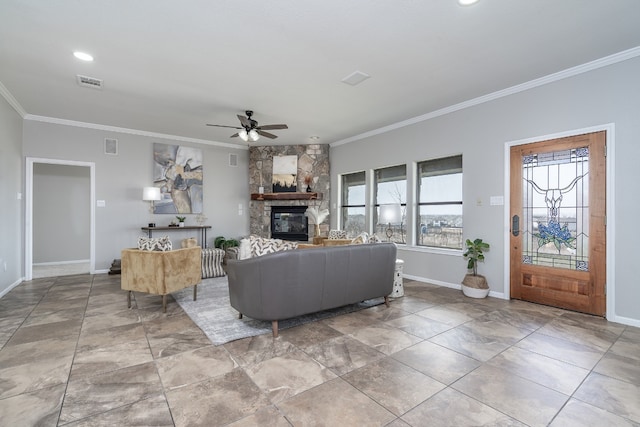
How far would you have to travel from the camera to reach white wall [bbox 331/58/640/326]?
10.3ft

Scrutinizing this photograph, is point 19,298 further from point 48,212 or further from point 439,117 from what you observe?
point 439,117

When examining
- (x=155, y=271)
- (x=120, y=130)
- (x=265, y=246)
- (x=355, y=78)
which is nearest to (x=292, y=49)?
(x=355, y=78)

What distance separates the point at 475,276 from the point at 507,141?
1.96 meters

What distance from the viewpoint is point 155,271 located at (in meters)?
3.52

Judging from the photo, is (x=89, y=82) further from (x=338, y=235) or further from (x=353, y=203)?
(x=353, y=203)

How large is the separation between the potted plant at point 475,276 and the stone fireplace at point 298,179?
3.36m

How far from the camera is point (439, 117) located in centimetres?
492

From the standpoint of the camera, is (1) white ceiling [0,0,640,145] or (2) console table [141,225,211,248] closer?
(1) white ceiling [0,0,640,145]

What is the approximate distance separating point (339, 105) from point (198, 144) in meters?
3.81

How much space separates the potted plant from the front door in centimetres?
36

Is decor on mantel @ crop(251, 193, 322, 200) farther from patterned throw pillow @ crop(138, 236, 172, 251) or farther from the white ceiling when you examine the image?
patterned throw pillow @ crop(138, 236, 172, 251)

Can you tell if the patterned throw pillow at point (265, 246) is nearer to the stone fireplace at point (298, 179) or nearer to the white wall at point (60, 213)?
the stone fireplace at point (298, 179)

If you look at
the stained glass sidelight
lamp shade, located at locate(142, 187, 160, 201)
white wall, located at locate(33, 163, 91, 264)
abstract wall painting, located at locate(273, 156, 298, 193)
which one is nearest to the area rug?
the stained glass sidelight

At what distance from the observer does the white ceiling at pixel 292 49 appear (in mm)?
2475
